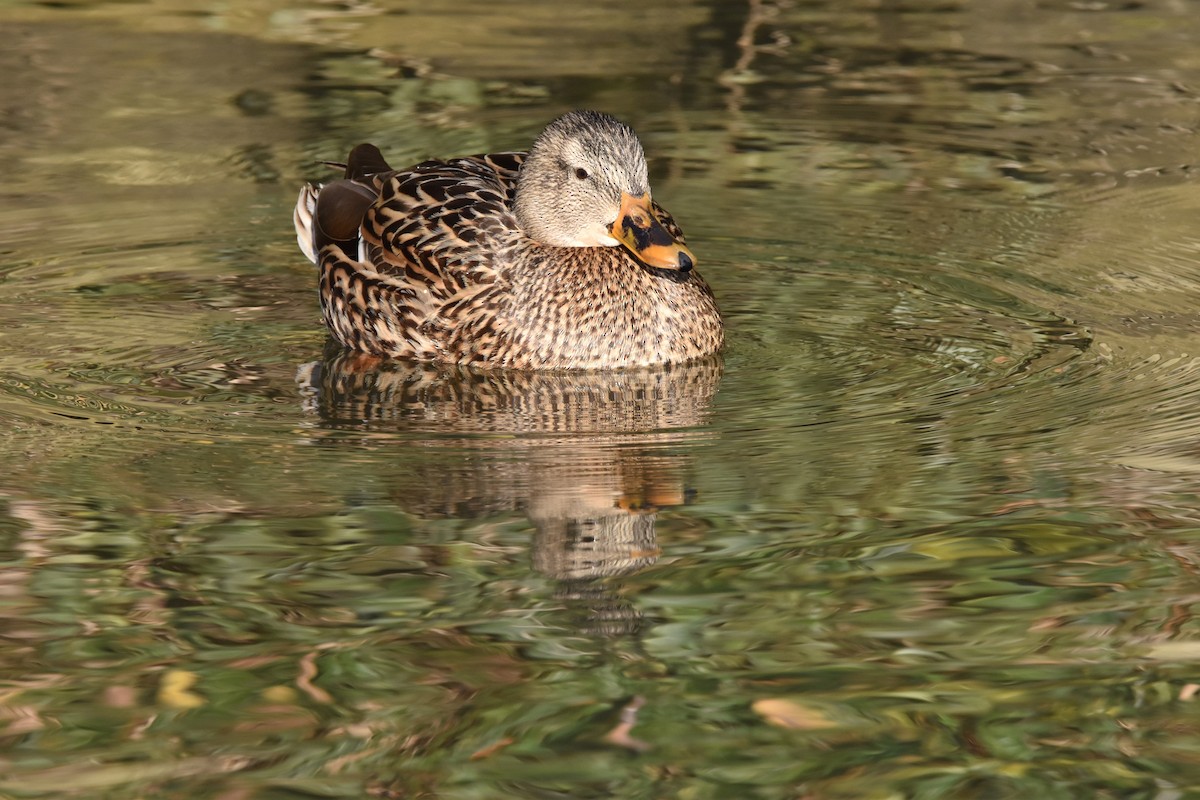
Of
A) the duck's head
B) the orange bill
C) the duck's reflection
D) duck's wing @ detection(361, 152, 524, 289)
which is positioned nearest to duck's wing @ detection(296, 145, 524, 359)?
duck's wing @ detection(361, 152, 524, 289)

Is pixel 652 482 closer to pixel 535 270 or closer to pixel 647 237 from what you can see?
pixel 647 237

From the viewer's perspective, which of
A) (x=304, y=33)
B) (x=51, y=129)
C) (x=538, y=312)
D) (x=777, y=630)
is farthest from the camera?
(x=304, y=33)

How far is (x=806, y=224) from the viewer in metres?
10.3

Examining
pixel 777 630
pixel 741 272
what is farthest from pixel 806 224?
pixel 777 630

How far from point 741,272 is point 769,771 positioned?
5.01 m

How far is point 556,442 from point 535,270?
161 centimetres

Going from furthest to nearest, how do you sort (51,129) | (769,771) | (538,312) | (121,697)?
1. (51,129)
2. (538,312)
3. (121,697)
4. (769,771)

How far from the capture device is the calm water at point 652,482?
16.9ft

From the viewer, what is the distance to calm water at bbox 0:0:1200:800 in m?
5.14

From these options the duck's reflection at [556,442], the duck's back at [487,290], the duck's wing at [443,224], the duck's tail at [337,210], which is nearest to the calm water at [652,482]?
the duck's reflection at [556,442]

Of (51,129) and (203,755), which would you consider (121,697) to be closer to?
(203,755)

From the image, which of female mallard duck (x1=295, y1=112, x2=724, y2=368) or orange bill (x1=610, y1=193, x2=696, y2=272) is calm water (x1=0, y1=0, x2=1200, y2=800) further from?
orange bill (x1=610, y1=193, x2=696, y2=272)

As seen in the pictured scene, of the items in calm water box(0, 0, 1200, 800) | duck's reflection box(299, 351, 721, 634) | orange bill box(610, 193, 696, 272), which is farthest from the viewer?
orange bill box(610, 193, 696, 272)

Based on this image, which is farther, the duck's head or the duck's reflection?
the duck's head
